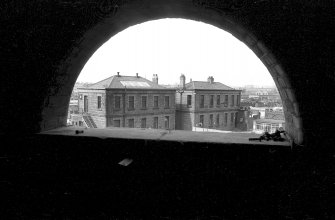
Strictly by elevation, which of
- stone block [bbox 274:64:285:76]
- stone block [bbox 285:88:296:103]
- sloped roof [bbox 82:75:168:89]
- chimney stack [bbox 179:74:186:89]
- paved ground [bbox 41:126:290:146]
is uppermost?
chimney stack [bbox 179:74:186:89]

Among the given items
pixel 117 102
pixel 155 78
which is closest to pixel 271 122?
pixel 155 78

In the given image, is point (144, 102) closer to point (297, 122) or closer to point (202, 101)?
point (202, 101)

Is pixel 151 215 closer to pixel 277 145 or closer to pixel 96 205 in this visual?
pixel 96 205

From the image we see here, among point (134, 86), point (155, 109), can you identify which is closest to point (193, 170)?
point (134, 86)

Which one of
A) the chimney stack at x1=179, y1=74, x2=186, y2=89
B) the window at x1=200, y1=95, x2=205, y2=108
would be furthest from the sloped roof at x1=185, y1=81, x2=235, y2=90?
the window at x1=200, y1=95, x2=205, y2=108

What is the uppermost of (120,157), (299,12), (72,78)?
(299,12)

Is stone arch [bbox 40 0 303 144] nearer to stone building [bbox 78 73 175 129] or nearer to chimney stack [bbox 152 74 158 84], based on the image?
stone building [bbox 78 73 175 129]
